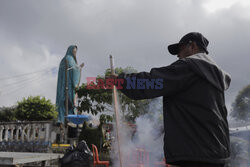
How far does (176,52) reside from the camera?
6.30 feet

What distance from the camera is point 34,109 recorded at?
58.8 feet

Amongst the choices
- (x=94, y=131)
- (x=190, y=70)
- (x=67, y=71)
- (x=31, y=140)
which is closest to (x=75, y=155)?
(x=190, y=70)

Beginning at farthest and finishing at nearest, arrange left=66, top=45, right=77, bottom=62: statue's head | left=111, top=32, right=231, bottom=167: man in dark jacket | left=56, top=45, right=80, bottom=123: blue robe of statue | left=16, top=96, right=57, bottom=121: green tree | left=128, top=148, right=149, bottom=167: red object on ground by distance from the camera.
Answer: left=66, top=45, right=77, bottom=62: statue's head, left=56, top=45, right=80, bottom=123: blue robe of statue, left=16, top=96, right=57, bottom=121: green tree, left=128, top=148, right=149, bottom=167: red object on ground, left=111, top=32, right=231, bottom=167: man in dark jacket

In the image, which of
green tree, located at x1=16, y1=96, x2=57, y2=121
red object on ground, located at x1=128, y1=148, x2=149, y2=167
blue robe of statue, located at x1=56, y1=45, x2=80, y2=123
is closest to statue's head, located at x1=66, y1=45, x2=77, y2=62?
blue robe of statue, located at x1=56, y1=45, x2=80, y2=123

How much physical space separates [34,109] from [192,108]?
1847 centimetres

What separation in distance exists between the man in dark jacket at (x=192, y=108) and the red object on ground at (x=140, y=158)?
335cm

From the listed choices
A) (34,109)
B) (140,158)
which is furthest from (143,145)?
→ (34,109)

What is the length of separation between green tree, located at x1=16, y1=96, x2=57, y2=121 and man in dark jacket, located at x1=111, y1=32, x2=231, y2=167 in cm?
1795

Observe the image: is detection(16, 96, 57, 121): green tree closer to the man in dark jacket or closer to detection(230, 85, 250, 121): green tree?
detection(230, 85, 250, 121): green tree

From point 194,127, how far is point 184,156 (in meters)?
0.21

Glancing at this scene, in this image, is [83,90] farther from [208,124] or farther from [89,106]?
[208,124]

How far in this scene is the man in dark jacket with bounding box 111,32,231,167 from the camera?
141 centimetres

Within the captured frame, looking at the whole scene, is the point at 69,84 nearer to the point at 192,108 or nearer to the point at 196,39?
the point at 196,39

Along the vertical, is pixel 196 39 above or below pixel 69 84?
below
